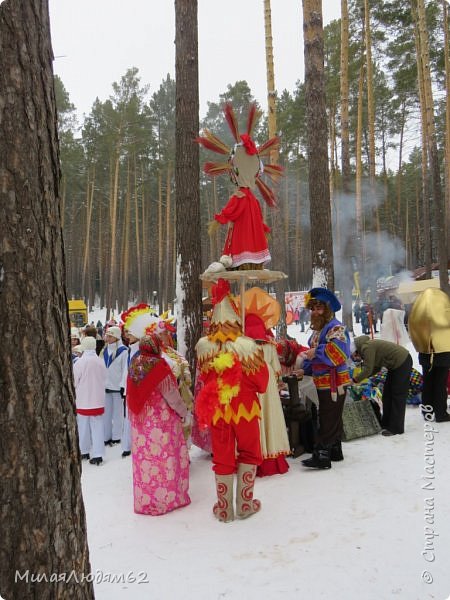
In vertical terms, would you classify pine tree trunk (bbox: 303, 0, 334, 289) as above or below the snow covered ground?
above

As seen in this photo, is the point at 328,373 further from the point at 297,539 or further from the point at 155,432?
the point at 155,432

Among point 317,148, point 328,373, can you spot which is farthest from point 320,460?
point 317,148

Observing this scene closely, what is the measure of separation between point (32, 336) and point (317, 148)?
6.27m

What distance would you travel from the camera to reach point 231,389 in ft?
12.5

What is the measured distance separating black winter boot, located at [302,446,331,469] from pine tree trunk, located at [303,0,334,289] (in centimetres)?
271

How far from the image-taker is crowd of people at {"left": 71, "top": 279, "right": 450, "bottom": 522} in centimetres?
386

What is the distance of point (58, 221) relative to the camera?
1772 millimetres

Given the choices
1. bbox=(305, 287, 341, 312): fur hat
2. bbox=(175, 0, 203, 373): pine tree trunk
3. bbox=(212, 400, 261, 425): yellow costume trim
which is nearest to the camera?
bbox=(212, 400, 261, 425): yellow costume trim

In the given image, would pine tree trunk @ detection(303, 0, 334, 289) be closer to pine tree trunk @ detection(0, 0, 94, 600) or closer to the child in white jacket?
the child in white jacket

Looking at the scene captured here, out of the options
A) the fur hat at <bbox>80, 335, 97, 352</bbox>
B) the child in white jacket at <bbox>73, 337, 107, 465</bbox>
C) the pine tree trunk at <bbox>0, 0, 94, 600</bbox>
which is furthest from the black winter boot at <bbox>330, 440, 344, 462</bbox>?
the pine tree trunk at <bbox>0, 0, 94, 600</bbox>

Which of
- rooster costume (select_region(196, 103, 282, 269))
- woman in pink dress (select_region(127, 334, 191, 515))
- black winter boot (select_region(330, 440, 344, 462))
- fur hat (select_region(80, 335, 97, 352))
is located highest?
rooster costume (select_region(196, 103, 282, 269))

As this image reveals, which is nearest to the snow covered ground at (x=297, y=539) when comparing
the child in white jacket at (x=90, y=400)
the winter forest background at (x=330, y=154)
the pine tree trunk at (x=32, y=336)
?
the child in white jacket at (x=90, y=400)

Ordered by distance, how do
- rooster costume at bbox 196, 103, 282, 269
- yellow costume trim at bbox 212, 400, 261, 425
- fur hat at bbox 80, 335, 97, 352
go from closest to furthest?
1. yellow costume trim at bbox 212, 400, 261, 425
2. rooster costume at bbox 196, 103, 282, 269
3. fur hat at bbox 80, 335, 97, 352

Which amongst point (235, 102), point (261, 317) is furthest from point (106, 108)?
point (261, 317)
